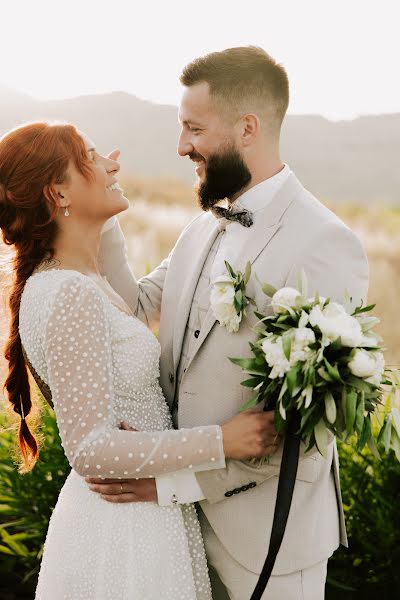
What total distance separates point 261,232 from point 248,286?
0.68ft

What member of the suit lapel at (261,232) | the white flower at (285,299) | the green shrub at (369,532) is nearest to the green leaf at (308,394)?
the white flower at (285,299)

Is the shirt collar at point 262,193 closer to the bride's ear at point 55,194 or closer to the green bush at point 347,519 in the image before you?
the bride's ear at point 55,194

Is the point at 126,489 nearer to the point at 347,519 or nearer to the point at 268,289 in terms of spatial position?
the point at 268,289

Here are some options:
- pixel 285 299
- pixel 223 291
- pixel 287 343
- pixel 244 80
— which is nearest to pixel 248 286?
pixel 223 291

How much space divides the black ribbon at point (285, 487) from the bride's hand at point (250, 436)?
0.06 m

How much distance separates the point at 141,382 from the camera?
2.31 m

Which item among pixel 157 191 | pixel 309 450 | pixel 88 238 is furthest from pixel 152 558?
pixel 157 191

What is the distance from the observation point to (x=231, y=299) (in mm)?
2186

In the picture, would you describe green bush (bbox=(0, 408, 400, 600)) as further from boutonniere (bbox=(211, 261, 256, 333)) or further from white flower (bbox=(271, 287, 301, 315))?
white flower (bbox=(271, 287, 301, 315))

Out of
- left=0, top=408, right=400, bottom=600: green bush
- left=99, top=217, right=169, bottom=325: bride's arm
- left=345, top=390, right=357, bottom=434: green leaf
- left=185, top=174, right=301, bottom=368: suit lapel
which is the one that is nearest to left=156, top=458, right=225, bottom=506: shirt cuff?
left=185, top=174, right=301, bottom=368: suit lapel

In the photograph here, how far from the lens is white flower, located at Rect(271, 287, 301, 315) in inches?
77.7

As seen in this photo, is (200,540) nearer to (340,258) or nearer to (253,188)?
(340,258)

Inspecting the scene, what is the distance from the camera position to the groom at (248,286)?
228 cm

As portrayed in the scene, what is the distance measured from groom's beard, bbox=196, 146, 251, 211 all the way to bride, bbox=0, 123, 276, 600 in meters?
0.36
